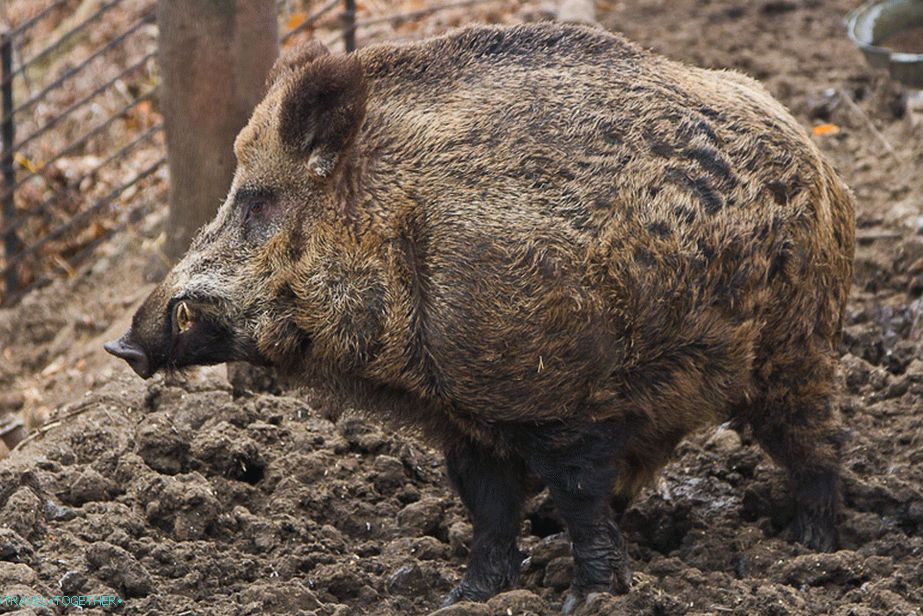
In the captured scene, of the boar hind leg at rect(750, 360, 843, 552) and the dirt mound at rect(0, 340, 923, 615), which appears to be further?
the boar hind leg at rect(750, 360, 843, 552)

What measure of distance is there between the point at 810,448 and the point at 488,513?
122 centimetres

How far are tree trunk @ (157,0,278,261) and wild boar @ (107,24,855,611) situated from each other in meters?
2.09

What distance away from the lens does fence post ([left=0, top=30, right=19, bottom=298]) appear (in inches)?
358

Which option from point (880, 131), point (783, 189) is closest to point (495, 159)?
point (783, 189)

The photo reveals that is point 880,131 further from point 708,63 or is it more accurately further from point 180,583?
point 180,583

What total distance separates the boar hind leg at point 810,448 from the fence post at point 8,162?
19.1ft

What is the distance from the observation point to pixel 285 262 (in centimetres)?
475

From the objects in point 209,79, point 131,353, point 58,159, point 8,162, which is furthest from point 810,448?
point 58,159

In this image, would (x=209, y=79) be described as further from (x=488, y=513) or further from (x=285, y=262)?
(x=488, y=513)

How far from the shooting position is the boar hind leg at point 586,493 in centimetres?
464

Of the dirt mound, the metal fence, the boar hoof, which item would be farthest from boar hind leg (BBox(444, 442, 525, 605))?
the metal fence

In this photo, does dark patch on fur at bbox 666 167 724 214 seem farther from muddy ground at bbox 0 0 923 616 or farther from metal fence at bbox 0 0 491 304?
metal fence at bbox 0 0 491 304

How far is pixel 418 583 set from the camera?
4.96 meters

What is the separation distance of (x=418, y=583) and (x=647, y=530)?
0.95m
